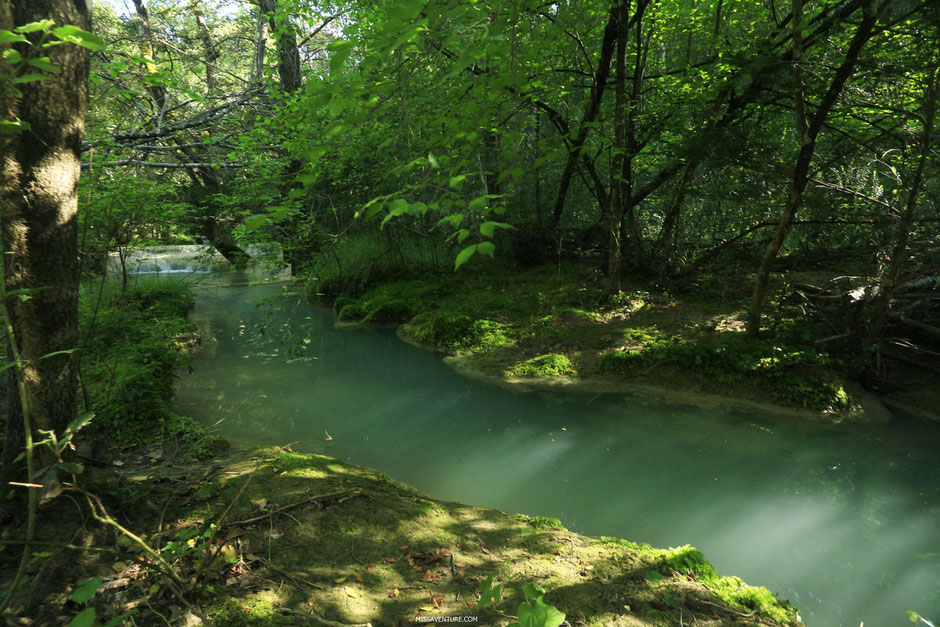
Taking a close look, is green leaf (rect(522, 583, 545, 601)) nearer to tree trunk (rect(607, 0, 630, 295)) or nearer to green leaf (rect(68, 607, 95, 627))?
green leaf (rect(68, 607, 95, 627))

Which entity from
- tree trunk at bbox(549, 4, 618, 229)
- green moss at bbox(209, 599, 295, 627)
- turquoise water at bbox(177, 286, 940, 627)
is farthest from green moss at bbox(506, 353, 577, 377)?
green moss at bbox(209, 599, 295, 627)

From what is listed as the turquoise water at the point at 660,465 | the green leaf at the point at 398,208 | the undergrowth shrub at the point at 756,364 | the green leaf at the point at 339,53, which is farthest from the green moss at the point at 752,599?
the undergrowth shrub at the point at 756,364

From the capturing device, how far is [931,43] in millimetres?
3979

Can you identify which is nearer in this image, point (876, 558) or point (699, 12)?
point (876, 558)

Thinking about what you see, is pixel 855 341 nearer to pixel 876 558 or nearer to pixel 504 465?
pixel 876 558

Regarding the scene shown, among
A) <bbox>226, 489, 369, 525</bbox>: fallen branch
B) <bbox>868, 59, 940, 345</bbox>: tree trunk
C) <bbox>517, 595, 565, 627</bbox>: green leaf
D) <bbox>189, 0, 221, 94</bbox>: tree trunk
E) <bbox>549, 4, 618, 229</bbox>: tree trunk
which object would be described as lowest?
<bbox>226, 489, 369, 525</bbox>: fallen branch

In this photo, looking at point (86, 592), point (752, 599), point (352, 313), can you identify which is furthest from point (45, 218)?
point (352, 313)

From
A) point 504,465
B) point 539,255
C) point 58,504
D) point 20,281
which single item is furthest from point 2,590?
point 539,255

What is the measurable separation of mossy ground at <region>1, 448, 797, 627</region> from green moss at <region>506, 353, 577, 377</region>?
3.25 m

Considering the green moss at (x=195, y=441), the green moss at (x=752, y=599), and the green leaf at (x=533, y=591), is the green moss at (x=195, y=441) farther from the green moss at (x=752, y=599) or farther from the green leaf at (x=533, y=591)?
the green moss at (x=752, y=599)

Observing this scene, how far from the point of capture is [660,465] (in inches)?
169

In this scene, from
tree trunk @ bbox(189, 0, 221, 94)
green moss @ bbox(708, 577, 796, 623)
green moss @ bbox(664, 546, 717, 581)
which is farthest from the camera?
tree trunk @ bbox(189, 0, 221, 94)

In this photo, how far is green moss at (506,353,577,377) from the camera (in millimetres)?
6133

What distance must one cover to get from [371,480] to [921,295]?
19.0 ft
